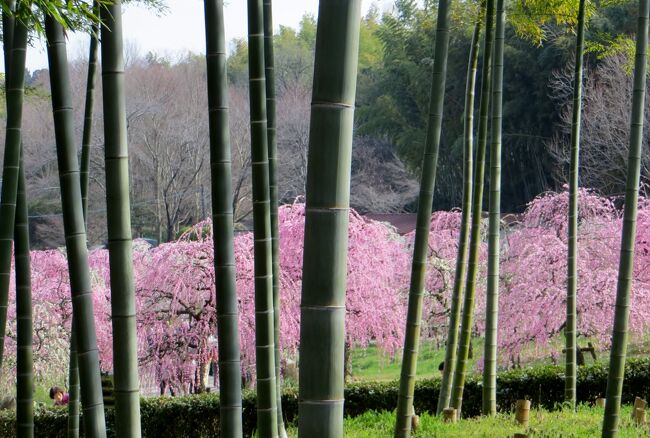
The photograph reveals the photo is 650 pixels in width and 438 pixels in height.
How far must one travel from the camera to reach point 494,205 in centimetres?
604

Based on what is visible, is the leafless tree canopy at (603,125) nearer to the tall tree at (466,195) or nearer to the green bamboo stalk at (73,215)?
the tall tree at (466,195)

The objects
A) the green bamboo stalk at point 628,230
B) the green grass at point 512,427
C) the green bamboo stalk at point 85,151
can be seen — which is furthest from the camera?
the green grass at point 512,427

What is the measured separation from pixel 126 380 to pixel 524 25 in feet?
15.1

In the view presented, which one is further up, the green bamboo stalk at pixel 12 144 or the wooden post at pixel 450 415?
the green bamboo stalk at pixel 12 144

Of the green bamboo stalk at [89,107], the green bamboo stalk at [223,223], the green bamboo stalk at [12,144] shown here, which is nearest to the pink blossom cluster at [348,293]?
the green bamboo stalk at [89,107]

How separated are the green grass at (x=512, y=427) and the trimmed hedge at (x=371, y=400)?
3.89 ft

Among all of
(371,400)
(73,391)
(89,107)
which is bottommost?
(371,400)

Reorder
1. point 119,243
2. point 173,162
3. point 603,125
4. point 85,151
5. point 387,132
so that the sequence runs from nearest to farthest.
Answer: point 119,243 → point 85,151 → point 603,125 → point 173,162 → point 387,132

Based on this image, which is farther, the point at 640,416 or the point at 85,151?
the point at 640,416

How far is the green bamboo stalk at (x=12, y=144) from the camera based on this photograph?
383cm

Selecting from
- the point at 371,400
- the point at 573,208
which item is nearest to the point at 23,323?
the point at 573,208

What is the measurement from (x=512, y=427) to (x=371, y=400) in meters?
2.73

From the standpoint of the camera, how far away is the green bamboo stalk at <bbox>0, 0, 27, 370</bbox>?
12.6ft

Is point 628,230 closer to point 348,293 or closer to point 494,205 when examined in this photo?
point 494,205
